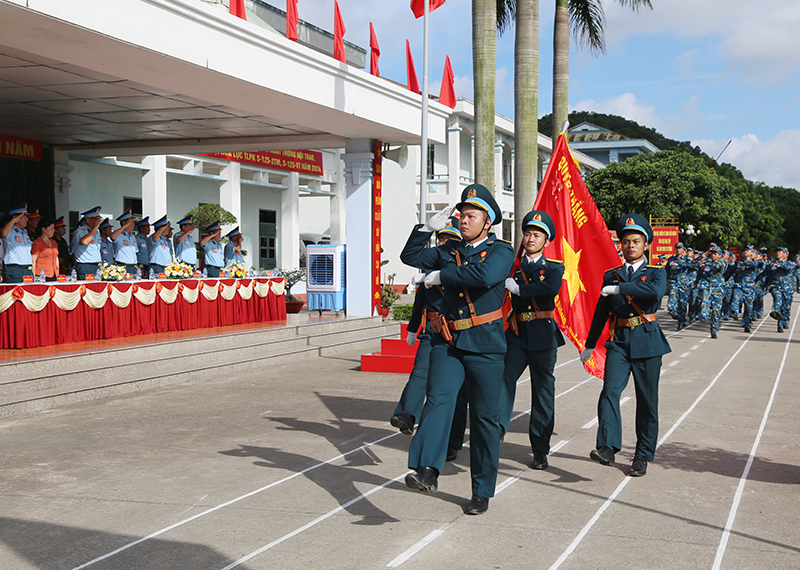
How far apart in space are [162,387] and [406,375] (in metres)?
3.35

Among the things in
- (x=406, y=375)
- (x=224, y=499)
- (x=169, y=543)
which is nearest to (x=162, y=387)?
(x=406, y=375)

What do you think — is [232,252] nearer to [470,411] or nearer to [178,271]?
[178,271]

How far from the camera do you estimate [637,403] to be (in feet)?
19.9

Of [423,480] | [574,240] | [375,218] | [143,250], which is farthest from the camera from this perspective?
[375,218]

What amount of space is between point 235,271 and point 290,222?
12.3 m

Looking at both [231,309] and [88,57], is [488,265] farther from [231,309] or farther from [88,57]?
[231,309]

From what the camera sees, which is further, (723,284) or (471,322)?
(723,284)

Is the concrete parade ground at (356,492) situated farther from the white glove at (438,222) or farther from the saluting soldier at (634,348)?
the white glove at (438,222)

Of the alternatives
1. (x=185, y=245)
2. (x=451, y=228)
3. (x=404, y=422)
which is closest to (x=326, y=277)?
(x=185, y=245)

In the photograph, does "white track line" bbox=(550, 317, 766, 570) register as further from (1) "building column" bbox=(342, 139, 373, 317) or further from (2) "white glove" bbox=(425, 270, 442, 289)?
(1) "building column" bbox=(342, 139, 373, 317)

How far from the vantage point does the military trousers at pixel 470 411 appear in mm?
4855

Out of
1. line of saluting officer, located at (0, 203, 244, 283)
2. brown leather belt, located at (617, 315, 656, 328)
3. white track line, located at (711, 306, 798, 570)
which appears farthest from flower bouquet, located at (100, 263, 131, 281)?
white track line, located at (711, 306, 798, 570)

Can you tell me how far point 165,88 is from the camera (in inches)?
456

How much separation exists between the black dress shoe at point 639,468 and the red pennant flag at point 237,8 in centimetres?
873
